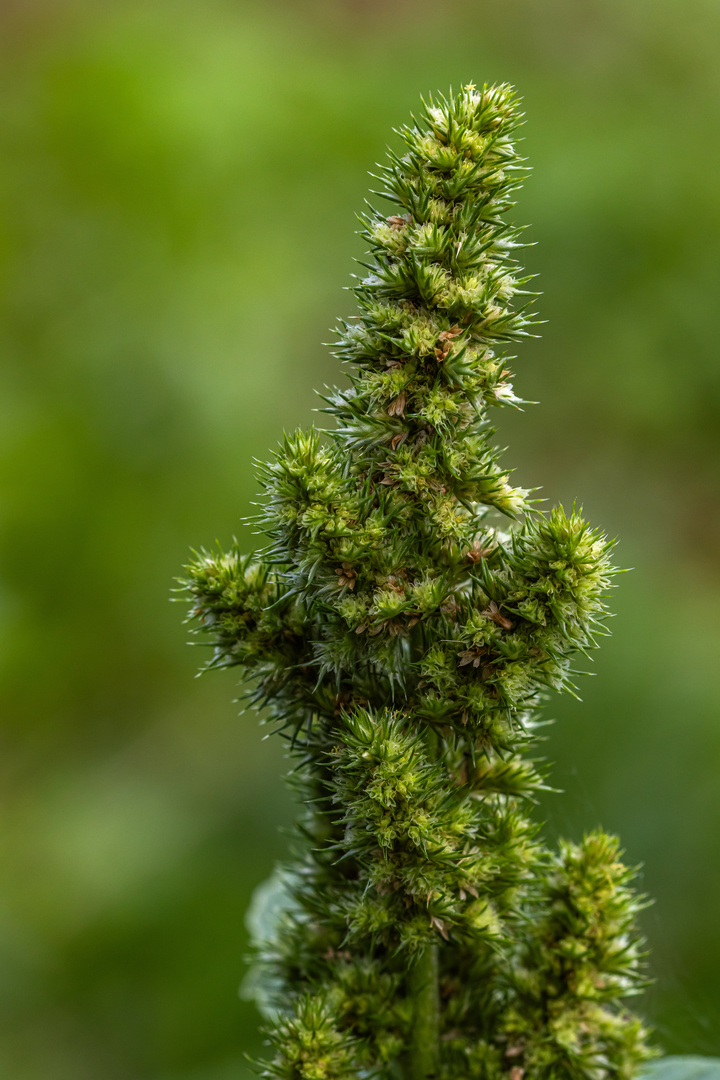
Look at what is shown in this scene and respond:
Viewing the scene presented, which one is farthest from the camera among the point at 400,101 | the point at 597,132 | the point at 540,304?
the point at 400,101

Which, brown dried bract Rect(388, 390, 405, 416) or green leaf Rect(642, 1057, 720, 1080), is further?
green leaf Rect(642, 1057, 720, 1080)

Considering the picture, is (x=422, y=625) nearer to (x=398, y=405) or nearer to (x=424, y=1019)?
(x=398, y=405)

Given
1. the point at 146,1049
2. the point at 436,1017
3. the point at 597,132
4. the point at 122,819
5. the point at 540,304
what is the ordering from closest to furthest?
the point at 436,1017
the point at 146,1049
the point at 122,819
the point at 540,304
the point at 597,132

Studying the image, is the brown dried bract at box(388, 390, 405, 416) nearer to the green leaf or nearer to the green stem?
the green stem

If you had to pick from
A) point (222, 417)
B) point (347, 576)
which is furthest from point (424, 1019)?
point (222, 417)

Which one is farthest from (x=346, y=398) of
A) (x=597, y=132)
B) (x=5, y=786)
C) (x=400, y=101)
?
(x=400, y=101)

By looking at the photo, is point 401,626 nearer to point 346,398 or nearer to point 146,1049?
point 346,398

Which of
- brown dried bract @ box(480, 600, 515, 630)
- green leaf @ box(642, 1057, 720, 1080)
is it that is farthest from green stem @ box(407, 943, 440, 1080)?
brown dried bract @ box(480, 600, 515, 630)
